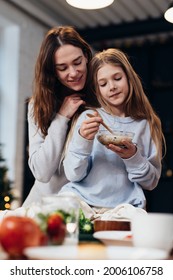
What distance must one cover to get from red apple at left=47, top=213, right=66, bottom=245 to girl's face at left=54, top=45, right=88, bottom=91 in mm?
772

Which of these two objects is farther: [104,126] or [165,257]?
[104,126]

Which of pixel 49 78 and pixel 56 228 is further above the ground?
pixel 49 78

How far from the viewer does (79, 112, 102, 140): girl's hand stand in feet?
4.24

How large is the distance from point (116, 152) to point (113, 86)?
0.22 meters

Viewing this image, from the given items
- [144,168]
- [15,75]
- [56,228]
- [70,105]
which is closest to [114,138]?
[144,168]

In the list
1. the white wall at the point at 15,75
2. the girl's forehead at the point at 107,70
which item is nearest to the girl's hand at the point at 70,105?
the girl's forehead at the point at 107,70

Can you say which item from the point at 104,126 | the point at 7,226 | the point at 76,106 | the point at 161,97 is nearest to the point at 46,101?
the point at 76,106

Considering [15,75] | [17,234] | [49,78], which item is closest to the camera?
[17,234]

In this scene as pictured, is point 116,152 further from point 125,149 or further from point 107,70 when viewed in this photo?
point 107,70

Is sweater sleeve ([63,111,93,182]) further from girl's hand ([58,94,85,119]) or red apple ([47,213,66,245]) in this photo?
red apple ([47,213,66,245])

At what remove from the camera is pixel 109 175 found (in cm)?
143
